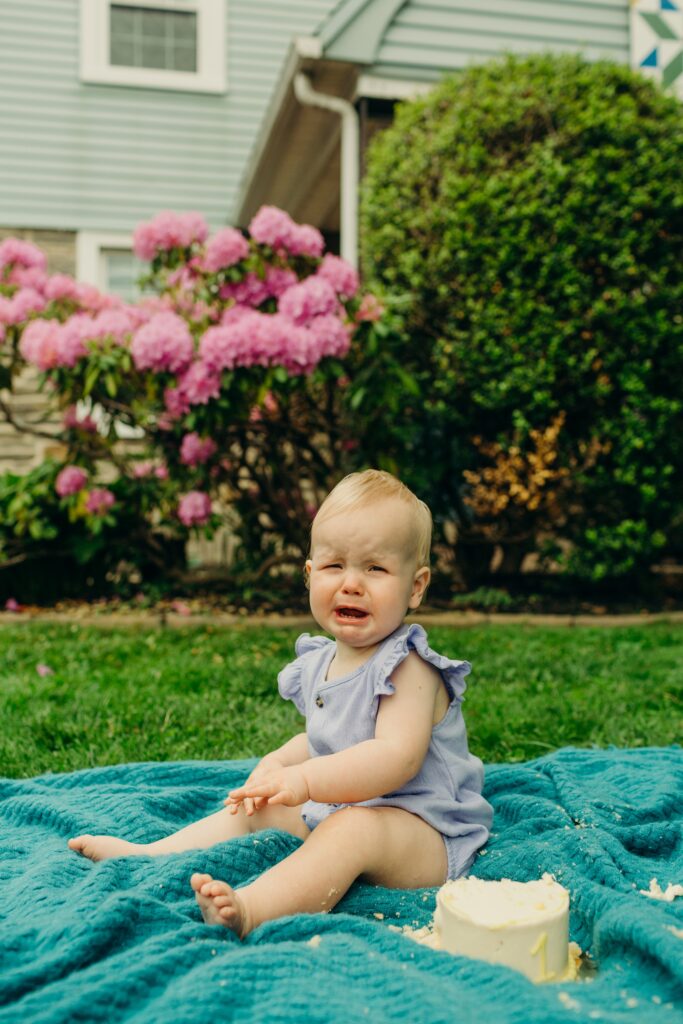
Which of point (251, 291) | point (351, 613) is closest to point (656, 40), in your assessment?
point (251, 291)

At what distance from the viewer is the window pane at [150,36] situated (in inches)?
362

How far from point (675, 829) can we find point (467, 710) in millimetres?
1215

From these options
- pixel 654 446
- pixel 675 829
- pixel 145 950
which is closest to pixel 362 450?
pixel 654 446

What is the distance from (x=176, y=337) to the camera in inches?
181

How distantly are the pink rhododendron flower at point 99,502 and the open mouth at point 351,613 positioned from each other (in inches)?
136

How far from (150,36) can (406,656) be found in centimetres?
Answer: 889

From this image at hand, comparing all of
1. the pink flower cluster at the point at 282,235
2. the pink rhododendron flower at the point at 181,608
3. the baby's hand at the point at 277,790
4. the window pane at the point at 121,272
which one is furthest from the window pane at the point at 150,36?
the baby's hand at the point at 277,790

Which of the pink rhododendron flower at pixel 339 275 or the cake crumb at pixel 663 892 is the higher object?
the pink rhododendron flower at pixel 339 275

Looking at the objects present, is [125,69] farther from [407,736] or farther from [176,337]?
[407,736]

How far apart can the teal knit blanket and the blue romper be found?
0.25 ft

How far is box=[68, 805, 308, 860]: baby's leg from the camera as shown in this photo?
1.90 meters

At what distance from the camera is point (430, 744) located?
197 cm

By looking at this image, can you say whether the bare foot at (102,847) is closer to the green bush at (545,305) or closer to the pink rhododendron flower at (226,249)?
the green bush at (545,305)

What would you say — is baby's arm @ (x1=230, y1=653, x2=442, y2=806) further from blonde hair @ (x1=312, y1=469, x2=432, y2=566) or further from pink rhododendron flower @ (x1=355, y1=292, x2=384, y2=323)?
pink rhododendron flower @ (x1=355, y1=292, x2=384, y2=323)
